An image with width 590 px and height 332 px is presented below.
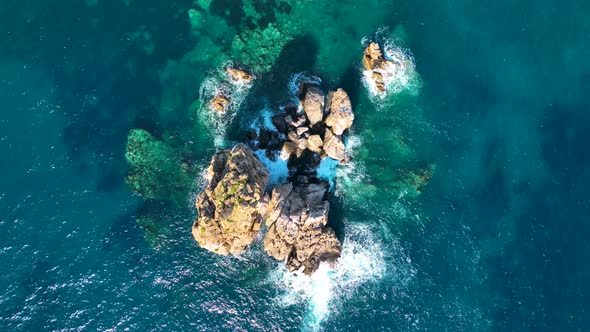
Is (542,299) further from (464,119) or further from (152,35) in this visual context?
(152,35)

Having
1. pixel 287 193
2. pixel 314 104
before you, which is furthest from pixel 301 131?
pixel 287 193

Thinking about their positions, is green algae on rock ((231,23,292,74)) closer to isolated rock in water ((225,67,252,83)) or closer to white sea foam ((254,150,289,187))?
isolated rock in water ((225,67,252,83))

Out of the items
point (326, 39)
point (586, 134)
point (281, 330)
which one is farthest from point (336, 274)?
point (586, 134)

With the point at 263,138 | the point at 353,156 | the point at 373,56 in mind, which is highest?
the point at 373,56

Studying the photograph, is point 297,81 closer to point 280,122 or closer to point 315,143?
point 280,122

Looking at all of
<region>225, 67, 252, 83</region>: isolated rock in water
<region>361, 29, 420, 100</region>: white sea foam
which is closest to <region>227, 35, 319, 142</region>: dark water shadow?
<region>225, 67, 252, 83</region>: isolated rock in water

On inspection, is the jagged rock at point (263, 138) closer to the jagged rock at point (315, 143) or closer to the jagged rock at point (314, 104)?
the jagged rock at point (315, 143)
